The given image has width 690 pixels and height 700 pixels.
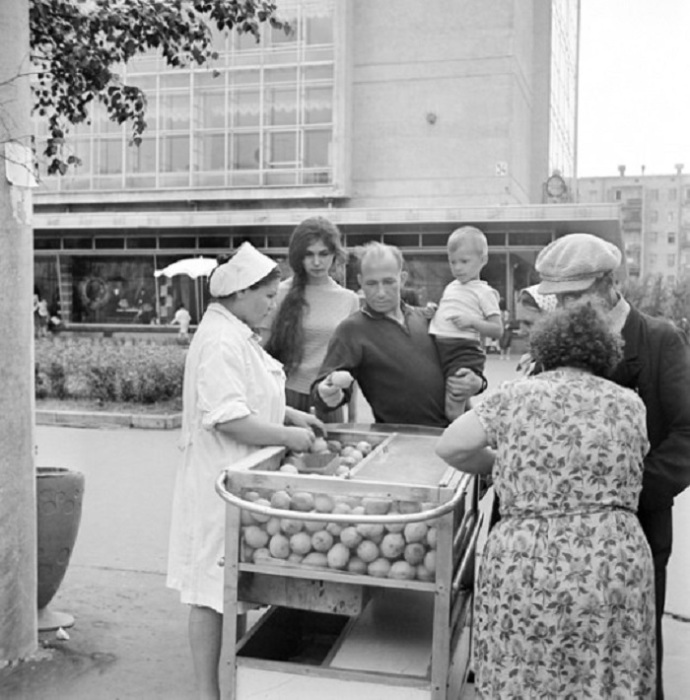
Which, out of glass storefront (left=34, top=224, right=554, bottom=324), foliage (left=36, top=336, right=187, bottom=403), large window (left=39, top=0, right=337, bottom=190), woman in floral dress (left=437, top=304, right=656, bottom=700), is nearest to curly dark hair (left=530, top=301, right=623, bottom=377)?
woman in floral dress (left=437, top=304, right=656, bottom=700)

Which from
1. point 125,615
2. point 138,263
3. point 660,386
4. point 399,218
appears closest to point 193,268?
point 399,218

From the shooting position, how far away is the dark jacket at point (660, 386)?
3.18 m

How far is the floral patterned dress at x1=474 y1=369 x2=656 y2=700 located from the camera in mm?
2707

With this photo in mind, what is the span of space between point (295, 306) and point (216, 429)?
1471mm

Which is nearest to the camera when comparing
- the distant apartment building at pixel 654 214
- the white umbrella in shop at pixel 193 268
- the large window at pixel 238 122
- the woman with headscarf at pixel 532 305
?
the woman with headscarf at pixel 532 305

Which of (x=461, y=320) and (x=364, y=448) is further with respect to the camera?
(x=461, y=320)

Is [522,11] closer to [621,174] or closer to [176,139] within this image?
[176,139]

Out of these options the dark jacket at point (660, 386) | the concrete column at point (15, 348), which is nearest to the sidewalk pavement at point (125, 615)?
the concrete column at point (15, 348)

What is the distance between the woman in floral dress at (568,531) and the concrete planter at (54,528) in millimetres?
2723

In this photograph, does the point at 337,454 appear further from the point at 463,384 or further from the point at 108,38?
the point at 108,38

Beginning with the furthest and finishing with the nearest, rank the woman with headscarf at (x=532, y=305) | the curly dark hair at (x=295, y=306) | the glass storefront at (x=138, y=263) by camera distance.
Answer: the glass storefront at (x=138, y=263) < the curly dark hair at (x=295, y=306) < the woman with headscarf at (x=532, y=305)

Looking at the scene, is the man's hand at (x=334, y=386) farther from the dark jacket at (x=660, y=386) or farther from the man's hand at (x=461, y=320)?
the dark jacket at (x=660, y=386)

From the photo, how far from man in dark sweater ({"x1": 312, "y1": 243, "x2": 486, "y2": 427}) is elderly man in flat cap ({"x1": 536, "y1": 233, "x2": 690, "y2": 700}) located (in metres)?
0.83

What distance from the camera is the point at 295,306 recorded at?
488 cm
